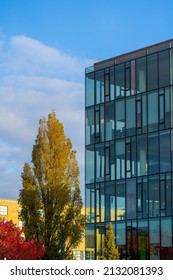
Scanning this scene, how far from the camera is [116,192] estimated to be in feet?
173

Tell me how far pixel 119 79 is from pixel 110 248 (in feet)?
47.3

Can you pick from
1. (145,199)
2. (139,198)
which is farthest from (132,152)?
(145,199)

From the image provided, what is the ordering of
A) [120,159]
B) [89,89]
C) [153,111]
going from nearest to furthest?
[153,111] < [120,159] < [89,89]

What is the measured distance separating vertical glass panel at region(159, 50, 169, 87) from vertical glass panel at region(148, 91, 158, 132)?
1086 millimetres

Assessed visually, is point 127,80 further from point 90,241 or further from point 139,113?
point 90,241

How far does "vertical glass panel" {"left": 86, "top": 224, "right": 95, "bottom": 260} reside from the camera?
54219mm

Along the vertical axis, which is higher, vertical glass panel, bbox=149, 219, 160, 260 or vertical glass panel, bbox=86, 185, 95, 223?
vertical glass panel, bbox=86, 185, 95, 223

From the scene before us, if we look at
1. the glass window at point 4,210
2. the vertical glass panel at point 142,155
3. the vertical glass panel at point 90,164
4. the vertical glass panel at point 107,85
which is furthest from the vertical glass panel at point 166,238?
the glass window at point 4,210

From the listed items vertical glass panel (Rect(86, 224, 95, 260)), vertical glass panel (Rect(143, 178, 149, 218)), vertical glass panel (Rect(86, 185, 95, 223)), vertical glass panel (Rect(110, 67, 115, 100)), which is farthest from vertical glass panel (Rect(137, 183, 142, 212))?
vertical glass panel (Rect(110, 67, 115, 100))

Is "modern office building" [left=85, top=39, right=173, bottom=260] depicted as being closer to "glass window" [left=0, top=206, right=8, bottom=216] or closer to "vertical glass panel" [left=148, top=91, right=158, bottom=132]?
"vertical glass panel" [left=148, top=91, right=158, bottom=132]

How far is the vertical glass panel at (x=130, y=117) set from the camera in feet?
172

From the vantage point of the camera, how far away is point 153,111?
51.0 meters
